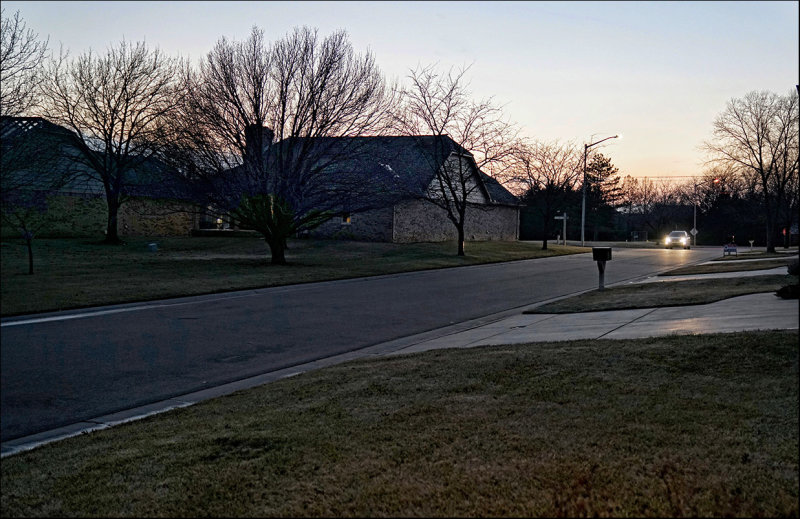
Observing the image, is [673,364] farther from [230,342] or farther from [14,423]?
[230,342]

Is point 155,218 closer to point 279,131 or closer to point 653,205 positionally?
point 279,131

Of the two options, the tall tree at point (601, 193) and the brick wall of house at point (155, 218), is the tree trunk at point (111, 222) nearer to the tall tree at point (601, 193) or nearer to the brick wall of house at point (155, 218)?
the brick wall of house at point (155, 218)

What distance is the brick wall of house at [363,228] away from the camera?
45188 mm

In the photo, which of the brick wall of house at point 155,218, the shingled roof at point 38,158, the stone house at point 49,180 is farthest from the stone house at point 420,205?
the stone house at point 49,180

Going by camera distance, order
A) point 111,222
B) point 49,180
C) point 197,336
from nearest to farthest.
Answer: point 49,180, point 111,222, point 197,336

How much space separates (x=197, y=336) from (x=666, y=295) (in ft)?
30.4

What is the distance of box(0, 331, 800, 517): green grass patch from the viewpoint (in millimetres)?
3391

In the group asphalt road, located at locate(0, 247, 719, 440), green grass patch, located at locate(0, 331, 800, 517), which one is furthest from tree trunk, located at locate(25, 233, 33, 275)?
green grass patch, located at locate(0, 331, 800, 517)

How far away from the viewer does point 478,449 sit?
4.24m

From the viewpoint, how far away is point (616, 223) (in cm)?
2786

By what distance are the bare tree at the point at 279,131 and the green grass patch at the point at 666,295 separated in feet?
40.1

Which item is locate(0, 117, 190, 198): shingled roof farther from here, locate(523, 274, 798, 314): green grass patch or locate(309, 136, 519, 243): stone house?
locate(309, 136, 519, 243): stone house

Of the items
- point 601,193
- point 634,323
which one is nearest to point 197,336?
point 634,323

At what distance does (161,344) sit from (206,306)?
483 cm
